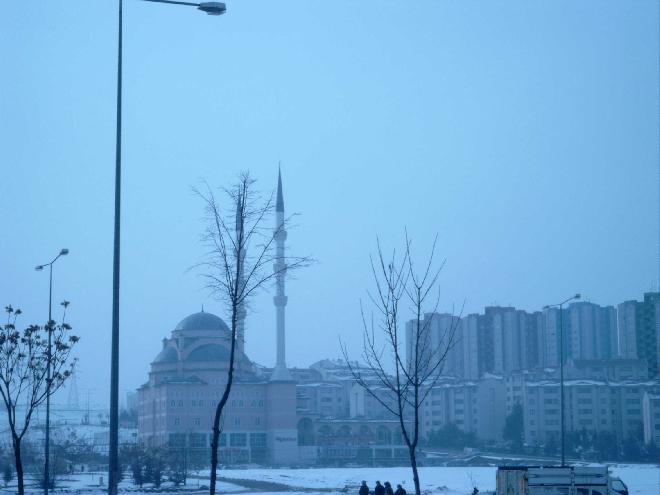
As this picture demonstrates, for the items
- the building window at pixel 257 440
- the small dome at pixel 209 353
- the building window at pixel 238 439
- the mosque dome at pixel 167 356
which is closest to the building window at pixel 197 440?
the building window at pixel 238 439

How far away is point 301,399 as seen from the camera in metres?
100

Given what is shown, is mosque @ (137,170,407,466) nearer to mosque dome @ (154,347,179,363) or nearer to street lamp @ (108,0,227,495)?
mosque dome @ (154,347,179,363)

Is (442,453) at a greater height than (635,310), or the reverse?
(635,310)

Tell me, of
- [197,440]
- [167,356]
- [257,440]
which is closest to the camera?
[197,440]

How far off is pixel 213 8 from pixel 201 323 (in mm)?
84248

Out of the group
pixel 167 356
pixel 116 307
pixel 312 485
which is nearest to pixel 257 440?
pixel 167 356

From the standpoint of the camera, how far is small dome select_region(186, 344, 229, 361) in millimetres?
94188

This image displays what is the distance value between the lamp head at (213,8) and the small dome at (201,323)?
8318 cm

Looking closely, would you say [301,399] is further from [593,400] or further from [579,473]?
[579,473]

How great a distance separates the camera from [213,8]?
1512 cm

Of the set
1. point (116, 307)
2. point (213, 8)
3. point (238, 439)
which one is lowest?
point (238, 439)

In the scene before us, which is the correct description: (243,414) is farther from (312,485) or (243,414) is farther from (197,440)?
(312,485)

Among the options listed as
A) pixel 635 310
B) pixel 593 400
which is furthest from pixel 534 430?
pixel 635 310

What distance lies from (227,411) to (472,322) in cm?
4847
